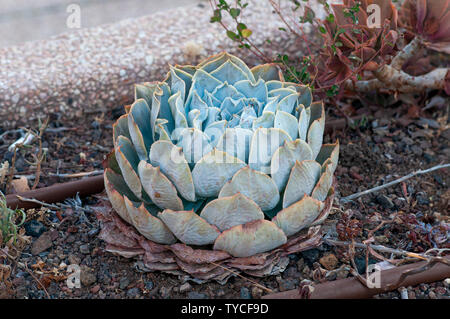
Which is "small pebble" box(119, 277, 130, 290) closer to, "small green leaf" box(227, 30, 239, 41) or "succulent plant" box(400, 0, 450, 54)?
"small green leaf" box(227, 30, 239, 41)

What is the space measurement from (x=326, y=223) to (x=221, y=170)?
435 millimetres

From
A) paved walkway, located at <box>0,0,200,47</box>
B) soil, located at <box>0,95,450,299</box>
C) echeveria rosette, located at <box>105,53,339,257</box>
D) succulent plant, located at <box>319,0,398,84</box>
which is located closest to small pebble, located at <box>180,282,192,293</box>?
soil, located at <box>0,95,450,299</box>

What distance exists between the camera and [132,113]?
162 cm

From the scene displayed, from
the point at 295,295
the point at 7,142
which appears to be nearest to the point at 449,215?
the point at 295,295

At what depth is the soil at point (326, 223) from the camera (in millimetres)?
1589

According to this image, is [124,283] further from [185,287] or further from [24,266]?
[24,266]

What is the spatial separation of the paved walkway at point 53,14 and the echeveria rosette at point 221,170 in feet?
5.34

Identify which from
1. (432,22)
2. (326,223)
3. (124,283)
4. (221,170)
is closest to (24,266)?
(124,283)

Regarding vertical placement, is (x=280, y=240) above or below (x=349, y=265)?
above

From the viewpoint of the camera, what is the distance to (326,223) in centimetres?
168

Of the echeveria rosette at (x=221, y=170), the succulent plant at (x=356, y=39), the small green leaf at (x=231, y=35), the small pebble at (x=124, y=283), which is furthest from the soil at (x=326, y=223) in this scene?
the small green leaf at (x=231, y=35)

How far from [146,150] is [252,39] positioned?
1.19 metres

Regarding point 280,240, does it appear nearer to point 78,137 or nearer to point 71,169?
point 71,169
